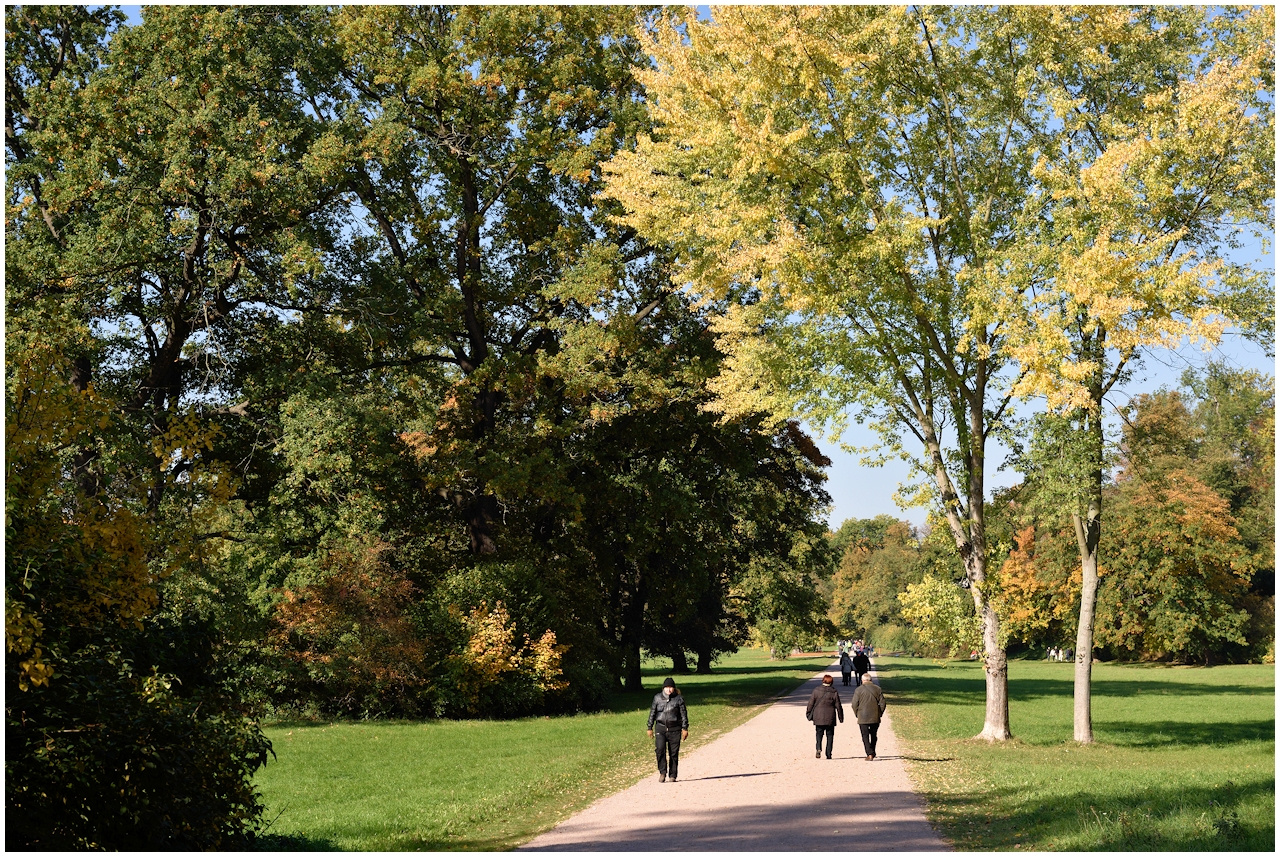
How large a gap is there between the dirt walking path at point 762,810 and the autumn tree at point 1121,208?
21.1 ft

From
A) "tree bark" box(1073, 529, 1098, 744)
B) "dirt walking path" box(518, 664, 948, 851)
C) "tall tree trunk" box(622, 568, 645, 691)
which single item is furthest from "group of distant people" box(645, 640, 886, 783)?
"tall tree trunk" box(622, 568, 645, 691)

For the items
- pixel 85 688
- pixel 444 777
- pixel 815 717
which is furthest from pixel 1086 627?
pixel 85 688

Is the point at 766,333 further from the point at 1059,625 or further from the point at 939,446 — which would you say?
the point at 1059,625

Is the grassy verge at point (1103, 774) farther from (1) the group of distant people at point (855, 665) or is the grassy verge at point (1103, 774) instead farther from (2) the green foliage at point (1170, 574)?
(2) the green foliage at point (1170, 574)

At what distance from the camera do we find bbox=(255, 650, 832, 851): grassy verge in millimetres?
→ 10672

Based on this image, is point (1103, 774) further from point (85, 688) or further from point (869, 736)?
point (85, 688)

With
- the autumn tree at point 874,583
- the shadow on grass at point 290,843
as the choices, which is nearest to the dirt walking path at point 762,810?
the shadow on grass at point 290,843

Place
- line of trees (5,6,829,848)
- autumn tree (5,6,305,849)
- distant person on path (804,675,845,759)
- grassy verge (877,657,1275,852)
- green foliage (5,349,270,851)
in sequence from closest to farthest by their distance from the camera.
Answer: green foliage (5,349,270,851) → autumn tree (5,6,305,849) → grassy verge (877,657,1275,852) → distant person on path (804,675,845,759) → line of trees (5,6,829,848)

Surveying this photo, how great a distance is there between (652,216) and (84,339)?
36.9ft

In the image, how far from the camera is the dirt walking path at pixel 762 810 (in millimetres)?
9383

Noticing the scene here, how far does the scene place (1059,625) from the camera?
198 feet

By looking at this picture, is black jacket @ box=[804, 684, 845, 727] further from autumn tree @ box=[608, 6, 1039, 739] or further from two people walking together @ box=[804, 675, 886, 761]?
autumn tree @ box=[608, 6, 1039, 739]

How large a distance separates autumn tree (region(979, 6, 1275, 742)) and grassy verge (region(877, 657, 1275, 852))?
2.41m

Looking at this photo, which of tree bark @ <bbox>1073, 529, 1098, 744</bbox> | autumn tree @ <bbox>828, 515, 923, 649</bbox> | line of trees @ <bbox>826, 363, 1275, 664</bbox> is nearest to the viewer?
tree bark @ <bbox>1073, 529, 1098, 744</bbox>
